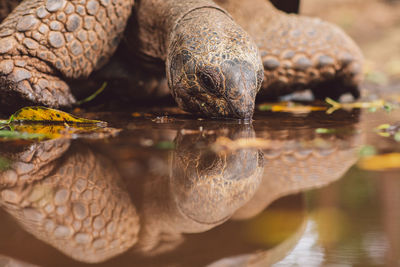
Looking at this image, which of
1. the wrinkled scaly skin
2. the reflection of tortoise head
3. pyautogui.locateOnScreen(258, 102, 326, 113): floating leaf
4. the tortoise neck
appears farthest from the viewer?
pyautogui.locateOnScreen(258, 102, 326, 113): floating leaf

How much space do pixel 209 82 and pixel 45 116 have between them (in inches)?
34.7

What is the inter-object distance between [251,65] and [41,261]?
1.83 meters

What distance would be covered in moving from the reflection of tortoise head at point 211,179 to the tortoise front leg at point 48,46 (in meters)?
1.20

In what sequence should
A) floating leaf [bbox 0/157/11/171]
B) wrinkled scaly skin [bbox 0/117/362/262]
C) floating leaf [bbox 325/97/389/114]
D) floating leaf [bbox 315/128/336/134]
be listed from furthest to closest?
floating leaf [bbox 325/97/389/114], floating leaf [bbox 315/128/336/134], floating leaf [bbox 0/157/11/171], wrinkled scaly skin [bbox 0/117/362/262]

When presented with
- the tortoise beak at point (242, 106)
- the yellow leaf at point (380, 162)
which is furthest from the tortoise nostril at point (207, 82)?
the yellow leaf at point (380, 162)

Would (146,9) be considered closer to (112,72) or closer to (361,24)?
(112,72)

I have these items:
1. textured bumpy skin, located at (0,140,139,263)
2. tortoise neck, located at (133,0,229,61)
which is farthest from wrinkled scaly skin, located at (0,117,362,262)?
tortoise neck, located at (133,0,229,61)

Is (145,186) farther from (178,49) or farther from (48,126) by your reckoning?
(178,49)

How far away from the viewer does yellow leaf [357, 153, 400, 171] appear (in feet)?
5.13

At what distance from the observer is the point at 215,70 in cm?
247

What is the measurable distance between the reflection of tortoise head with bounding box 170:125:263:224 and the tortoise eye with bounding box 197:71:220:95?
0.55m

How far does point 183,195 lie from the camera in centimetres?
130

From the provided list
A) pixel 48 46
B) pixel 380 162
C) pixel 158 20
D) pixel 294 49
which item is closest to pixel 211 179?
pixel 380 162

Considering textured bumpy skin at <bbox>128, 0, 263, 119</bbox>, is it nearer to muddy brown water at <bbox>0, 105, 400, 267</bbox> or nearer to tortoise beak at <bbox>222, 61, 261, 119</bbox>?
tortoise beak at <bbox>222, 61, 261, 119</bbox>
